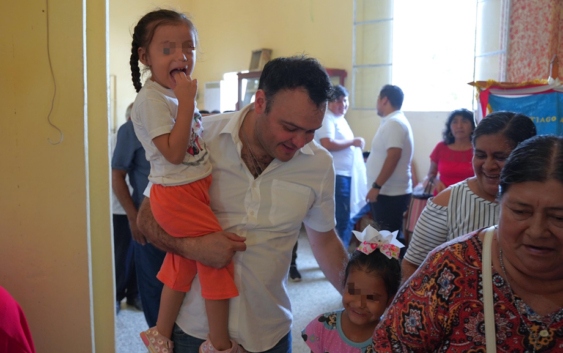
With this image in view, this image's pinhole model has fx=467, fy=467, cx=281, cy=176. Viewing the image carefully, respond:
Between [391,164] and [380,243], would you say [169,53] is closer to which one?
[380,243]

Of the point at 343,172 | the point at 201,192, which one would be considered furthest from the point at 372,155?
the point at 201,192

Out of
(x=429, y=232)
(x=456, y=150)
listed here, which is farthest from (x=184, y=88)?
(x=456, y=150)

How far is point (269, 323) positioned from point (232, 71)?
23.7 feet

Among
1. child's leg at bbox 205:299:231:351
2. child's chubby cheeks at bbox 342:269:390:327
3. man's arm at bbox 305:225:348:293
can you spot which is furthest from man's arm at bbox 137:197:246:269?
child's chubby cheeks at bbox 342:269:390:327

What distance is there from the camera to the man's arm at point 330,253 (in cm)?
167

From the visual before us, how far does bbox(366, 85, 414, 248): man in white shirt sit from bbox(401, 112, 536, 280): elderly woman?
8.07 feet

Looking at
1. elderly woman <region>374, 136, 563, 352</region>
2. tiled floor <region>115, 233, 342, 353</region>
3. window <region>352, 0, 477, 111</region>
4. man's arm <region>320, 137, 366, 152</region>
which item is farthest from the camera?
window <region>352, 0, 477, 111</region>

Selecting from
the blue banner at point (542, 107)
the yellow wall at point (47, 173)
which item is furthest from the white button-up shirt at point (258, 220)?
the blue banner at point (542, 107)

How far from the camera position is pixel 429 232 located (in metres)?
1.59

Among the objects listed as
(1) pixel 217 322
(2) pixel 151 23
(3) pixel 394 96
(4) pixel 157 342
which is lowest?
(4) pixel 157 342

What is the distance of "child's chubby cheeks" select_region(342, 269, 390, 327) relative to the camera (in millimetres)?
1621

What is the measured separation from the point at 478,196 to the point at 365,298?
0.51 m

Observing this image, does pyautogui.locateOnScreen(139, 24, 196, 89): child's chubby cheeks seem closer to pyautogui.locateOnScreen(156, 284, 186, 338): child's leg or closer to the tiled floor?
pyautogui.locateOnScreen(156, 284, 186, 338): child's leg

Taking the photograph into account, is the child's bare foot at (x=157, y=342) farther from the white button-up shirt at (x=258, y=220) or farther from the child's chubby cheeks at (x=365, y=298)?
the child's chubby cheeks at (x=365, y=298)
